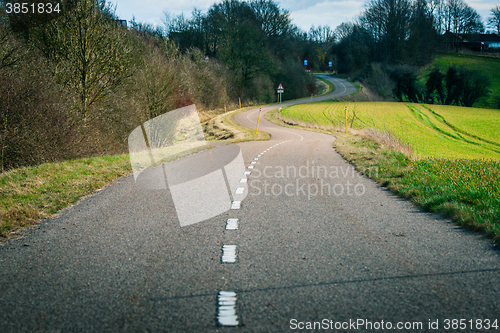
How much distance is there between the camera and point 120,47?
68.6ft

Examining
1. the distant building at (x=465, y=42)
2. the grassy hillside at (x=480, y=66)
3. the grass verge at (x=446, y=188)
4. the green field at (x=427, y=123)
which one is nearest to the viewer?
the grass verge at (x=446, y=188)

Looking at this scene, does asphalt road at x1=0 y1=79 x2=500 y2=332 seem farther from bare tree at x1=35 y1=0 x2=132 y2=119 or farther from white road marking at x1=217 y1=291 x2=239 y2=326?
bare tree at x1=35 y1=0 x2=132 y2=119

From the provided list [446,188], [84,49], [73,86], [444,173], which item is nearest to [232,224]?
[446,188]

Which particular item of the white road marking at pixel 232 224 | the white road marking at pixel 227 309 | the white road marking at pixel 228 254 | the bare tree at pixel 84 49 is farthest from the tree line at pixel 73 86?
the white road marking at pixel 227 309

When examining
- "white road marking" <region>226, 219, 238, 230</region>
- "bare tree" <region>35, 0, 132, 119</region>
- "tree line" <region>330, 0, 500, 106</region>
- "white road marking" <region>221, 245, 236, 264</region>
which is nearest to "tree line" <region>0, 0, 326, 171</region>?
"bare tree" <region>35, 0, 132, 119</region>

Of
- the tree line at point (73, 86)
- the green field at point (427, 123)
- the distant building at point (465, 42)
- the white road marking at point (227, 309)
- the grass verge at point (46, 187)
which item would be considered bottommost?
the green field at point (427, 123)

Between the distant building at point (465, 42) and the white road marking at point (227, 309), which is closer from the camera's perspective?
the white road marking at point (227, 309)

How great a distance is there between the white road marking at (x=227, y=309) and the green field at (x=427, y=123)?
24.3m

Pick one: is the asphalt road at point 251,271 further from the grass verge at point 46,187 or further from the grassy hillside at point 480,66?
the grassy hillside at point 480,66

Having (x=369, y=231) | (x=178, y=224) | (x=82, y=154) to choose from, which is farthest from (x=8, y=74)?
(x=369, y=231)

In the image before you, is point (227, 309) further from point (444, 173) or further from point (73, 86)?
point (73, 86)

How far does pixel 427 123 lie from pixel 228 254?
48132 mm

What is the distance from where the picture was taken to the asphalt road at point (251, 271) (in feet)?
10.4

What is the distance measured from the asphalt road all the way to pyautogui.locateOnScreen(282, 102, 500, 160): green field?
21772 mm
